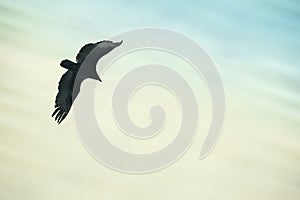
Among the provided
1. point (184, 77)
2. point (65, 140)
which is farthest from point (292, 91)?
point (65, 140)

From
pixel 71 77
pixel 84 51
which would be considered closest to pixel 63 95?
pixel 71 77

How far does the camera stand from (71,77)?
207cm

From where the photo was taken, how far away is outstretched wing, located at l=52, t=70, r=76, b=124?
2.07 meters

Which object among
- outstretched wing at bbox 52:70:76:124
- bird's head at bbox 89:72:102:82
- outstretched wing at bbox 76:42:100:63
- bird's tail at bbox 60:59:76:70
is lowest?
outstretched wing at bbox 52:70:76:124

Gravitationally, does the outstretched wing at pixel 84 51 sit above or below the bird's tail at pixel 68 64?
above

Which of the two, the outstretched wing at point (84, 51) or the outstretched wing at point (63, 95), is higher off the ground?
the outstretched wing at point (84, 51)

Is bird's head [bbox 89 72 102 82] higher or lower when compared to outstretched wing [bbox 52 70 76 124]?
higher

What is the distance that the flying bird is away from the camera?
6.79 ft

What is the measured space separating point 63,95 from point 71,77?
0.10 metres

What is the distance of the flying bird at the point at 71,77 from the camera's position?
2068 millimetres

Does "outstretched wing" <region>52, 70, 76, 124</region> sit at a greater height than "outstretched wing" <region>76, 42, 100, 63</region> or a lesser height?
lesser

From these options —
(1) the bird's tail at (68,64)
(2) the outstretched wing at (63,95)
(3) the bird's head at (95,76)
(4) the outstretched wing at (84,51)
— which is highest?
(4) the outstretched wing at (84,51)

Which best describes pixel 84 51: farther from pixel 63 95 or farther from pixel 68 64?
pixel 63 95

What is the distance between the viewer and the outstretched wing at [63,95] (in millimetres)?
2066
